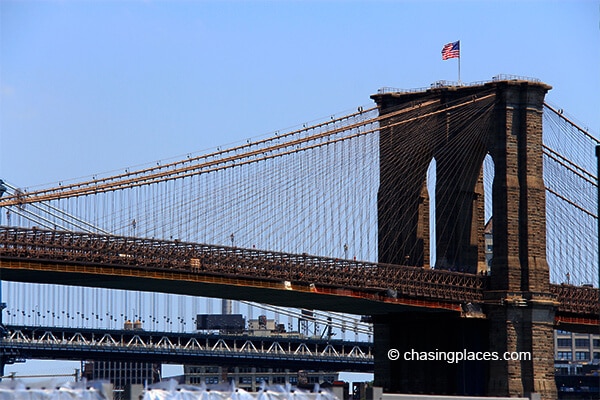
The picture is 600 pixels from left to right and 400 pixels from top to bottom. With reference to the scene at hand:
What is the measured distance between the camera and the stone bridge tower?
107 metres

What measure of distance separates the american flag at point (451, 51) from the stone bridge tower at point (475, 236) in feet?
7.63

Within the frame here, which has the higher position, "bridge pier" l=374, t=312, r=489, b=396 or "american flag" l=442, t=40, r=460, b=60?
"american flag" l=442, t=40, r=460, b=60

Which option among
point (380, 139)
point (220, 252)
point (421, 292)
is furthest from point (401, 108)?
point (220, 252)

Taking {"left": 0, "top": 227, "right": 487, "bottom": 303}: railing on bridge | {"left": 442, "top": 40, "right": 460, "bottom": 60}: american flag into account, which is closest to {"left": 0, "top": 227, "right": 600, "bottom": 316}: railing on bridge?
{"left": 0, "top": 227, "right": 487, "bottom": 303}: railing on bridge

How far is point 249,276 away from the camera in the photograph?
95.6 metres

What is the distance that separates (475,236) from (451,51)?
1235 cm

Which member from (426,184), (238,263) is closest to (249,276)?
(238,263)

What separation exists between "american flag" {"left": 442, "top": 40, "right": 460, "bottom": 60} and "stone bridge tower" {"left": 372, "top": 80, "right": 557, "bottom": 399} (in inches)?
91.6

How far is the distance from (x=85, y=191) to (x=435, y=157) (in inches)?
1140

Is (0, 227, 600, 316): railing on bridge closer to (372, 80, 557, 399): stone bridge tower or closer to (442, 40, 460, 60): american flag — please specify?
(372, 80, 557, 399): stone bridge tower

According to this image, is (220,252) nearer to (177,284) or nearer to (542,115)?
(177,284)

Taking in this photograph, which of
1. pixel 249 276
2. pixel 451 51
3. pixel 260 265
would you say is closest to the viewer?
pixel 249 276

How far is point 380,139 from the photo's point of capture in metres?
110

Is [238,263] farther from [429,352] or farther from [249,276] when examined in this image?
[429,352]
